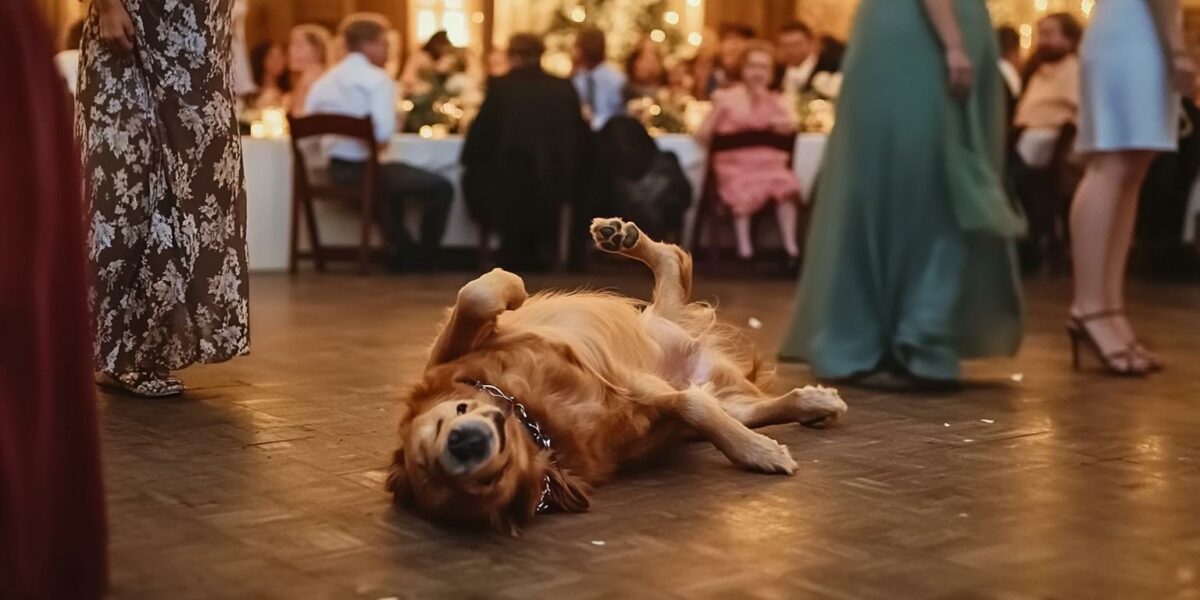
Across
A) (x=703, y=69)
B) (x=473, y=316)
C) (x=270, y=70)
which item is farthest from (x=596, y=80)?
(x=473, y=316)

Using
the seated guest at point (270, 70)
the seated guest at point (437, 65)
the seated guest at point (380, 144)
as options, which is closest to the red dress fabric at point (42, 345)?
the seated guest at point (380, 144)

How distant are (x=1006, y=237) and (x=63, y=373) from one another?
10.6ft

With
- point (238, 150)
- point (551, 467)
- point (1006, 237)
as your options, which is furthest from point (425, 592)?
point (1006, 237)

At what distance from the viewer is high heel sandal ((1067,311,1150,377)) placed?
16.8ft

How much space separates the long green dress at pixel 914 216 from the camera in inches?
185

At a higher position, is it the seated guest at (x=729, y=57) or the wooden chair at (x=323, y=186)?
the seated guest at (x=729, y=57)

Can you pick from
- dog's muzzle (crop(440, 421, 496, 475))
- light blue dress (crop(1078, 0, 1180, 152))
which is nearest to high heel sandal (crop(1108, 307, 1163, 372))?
light blue dress (crop(1078, 0, 1180, 152))

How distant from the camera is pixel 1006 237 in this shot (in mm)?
4742

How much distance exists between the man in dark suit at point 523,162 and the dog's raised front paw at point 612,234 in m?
5.44

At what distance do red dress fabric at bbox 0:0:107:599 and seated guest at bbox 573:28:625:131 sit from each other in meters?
8.20

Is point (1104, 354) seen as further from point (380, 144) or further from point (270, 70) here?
point (270, 70)

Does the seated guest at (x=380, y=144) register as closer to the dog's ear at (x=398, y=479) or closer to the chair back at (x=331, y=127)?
the chair back at (x=331, y=127)

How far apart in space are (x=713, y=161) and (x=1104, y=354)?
14.6 feet

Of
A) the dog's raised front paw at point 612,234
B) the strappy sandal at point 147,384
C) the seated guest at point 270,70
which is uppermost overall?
the seated guest at point 270,70
